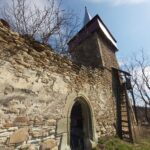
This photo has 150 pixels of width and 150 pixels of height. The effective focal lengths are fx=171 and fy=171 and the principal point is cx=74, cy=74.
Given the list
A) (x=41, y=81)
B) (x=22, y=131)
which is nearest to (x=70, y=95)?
(x=41, y=81)

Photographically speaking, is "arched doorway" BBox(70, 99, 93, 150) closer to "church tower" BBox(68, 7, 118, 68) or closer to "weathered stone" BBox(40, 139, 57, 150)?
"weathered stone" BBox(40, 139, 57, 150)

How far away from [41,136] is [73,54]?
611 centimetres

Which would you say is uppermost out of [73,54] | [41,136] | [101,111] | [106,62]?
[73,54]

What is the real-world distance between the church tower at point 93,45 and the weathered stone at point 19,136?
18.8 ft

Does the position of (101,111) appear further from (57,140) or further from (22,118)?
(22,118)

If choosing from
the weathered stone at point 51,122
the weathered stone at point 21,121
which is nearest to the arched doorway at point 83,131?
the weathered stone at point 51,122

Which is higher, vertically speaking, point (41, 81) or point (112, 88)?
point (112, 88)

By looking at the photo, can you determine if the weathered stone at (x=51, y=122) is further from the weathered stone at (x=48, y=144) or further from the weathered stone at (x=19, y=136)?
the weathered stone at (x=19, y=136)

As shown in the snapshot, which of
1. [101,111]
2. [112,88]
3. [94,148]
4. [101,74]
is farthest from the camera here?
[112,88]

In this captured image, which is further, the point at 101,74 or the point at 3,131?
the point at 101,74

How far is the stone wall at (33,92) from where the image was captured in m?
3.13

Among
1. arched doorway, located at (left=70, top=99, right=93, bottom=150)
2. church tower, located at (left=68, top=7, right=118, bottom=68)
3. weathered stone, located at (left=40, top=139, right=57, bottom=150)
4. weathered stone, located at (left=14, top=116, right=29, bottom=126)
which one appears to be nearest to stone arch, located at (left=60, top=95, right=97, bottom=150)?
arched doorway, located at (left=70, top=99, right=93, bottom=150)

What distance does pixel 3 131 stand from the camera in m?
2.95

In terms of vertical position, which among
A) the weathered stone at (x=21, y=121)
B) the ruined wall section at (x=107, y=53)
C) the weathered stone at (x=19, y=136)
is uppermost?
the ruined wall section at (x=107, y=53)
